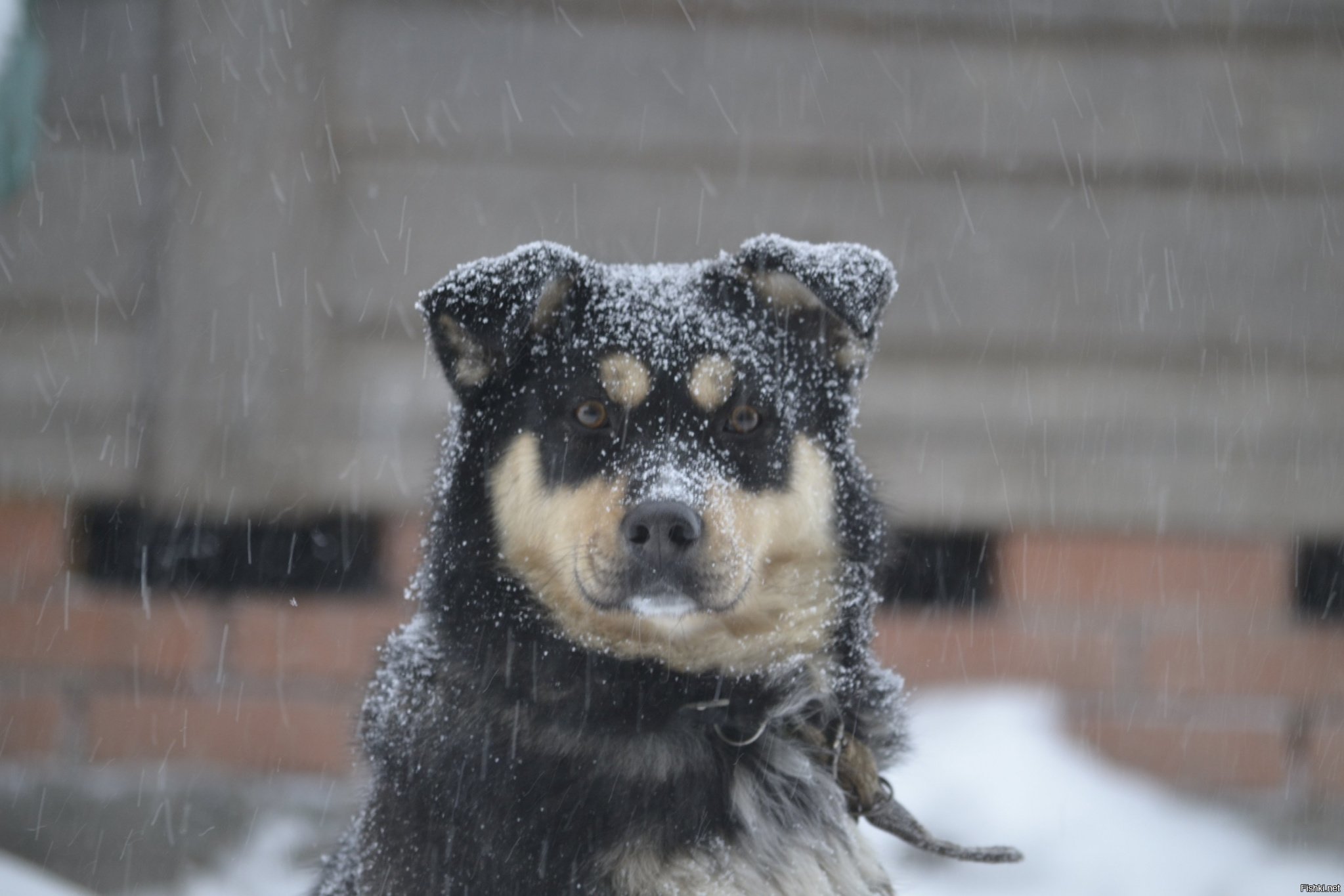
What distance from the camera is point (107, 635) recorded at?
3.80m

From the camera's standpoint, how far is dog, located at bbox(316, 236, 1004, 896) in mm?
2045

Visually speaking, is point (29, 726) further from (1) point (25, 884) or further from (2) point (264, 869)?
(1) point (25, 884)

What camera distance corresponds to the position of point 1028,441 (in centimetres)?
393

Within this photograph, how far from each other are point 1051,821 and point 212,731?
8.69ft

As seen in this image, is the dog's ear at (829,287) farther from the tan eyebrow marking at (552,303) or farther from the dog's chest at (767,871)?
the dog's chest at (767,871)

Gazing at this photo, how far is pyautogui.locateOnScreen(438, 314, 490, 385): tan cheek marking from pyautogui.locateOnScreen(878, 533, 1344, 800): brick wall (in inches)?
77.7

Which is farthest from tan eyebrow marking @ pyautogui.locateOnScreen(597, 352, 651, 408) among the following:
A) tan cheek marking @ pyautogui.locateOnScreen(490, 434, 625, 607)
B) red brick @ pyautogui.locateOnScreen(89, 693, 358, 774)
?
red brick @ pyautogui.locateOnScreen(89, 693, 358, 774)

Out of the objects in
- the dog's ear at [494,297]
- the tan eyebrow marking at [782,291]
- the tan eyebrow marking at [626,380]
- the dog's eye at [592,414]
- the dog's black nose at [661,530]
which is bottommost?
the dog's black nose at [661,530]

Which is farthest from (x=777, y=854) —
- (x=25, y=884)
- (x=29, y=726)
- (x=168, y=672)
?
(x=29, y=726)

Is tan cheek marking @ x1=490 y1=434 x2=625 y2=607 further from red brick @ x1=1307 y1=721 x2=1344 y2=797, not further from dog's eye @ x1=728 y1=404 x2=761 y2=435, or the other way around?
red brick @ x1=1307 y1=721 x2=1344 y2=797

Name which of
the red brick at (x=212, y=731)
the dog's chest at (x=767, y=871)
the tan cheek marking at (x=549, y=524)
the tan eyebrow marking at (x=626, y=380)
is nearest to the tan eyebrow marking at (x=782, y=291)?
the tan eyebrow marking at (x=626, y=380)

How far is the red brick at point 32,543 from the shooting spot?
148 inches

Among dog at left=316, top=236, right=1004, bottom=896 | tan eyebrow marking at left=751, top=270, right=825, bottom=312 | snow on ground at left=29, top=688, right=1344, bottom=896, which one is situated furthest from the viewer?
snow on ground at left=29, top=688, right=1344, bottom=896

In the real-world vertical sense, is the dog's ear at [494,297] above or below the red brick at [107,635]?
above
